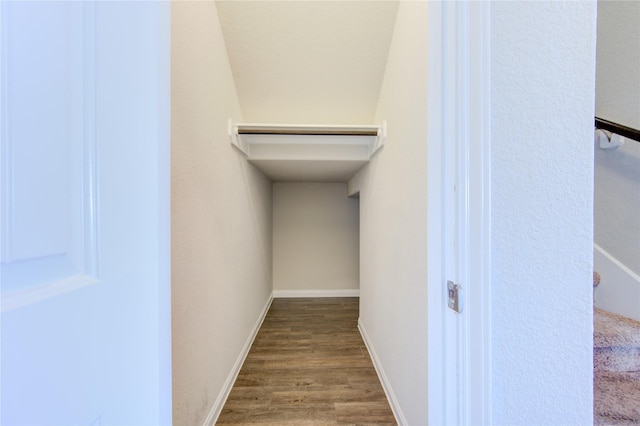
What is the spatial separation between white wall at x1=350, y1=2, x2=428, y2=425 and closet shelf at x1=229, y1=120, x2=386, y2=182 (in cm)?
21

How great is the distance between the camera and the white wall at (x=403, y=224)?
119cm

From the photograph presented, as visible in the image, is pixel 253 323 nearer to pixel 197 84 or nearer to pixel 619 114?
pixel 197 84

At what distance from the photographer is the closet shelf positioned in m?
2.01

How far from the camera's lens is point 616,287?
1.39 metres

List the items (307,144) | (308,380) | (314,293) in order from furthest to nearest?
(314,293) < (307,144) < (308,380)

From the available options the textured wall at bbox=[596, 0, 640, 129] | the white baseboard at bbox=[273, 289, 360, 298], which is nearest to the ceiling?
the textured wall at bbox=[596, 0, 640, 129]

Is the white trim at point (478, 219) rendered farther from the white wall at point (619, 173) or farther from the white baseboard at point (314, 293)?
the white baseboard at point (314, 293)

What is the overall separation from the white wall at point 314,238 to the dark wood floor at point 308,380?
3.42ft

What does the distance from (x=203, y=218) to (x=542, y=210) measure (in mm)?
1378

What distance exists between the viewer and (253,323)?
2697 millimetres

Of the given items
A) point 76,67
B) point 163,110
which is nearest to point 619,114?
point 163,110

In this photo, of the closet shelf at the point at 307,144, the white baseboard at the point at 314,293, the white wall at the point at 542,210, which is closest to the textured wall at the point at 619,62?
the closet shelf at the point at 307,144

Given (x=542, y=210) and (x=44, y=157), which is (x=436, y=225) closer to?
(x=542, y=210)

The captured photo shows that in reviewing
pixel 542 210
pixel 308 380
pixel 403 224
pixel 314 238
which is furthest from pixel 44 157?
pixel 314 238
